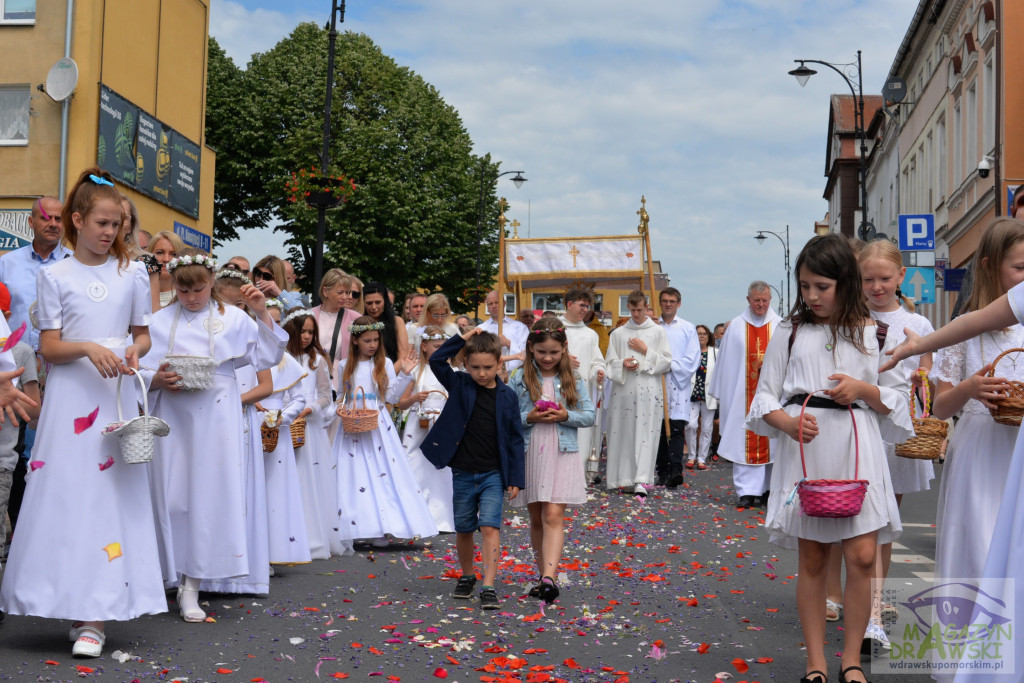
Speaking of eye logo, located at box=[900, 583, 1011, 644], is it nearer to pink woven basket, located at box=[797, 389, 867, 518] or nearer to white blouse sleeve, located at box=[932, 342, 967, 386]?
pink woven basket, located at box=[797, 389, 867, 518]

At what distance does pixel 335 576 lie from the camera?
8.73 metres

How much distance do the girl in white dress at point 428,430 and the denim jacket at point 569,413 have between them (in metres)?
2.84

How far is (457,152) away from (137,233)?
137 ft

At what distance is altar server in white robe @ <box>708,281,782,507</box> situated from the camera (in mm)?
13406

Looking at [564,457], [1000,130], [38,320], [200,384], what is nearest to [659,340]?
[564,457]

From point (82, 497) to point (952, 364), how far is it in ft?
13.5

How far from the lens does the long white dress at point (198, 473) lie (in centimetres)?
702

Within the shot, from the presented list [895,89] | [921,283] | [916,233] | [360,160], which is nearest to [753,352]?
[921,283]

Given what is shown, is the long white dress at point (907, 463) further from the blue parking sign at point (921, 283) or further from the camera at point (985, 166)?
the camera at point (985, 166)

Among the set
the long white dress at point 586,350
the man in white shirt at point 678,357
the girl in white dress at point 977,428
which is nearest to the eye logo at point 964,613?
the girl in white dress at point 977,428

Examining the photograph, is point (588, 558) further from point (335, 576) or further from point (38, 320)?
point (38, 320)

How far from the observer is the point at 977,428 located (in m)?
5.17

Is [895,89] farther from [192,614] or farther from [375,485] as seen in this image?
[192,614]

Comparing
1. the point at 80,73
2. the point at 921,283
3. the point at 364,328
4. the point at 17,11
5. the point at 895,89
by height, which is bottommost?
the point at 364,328
